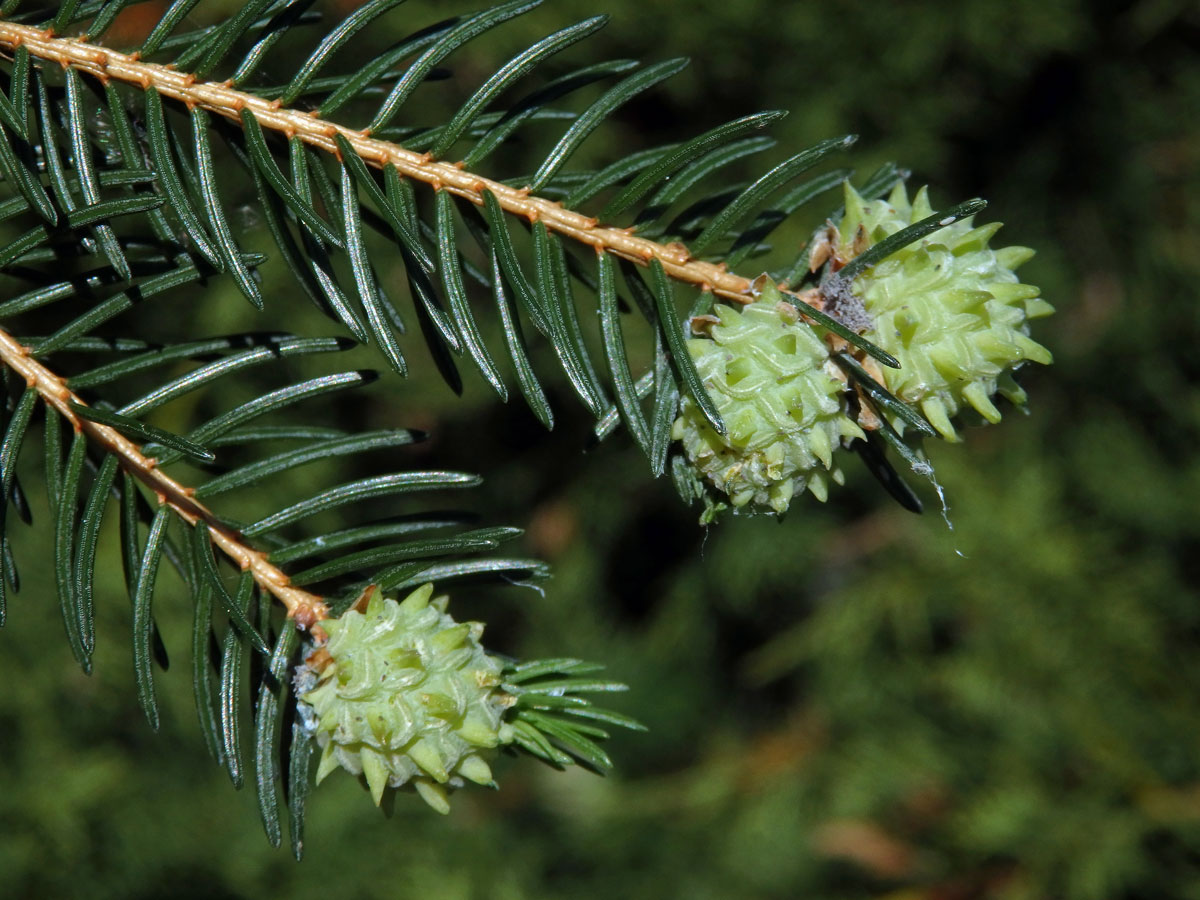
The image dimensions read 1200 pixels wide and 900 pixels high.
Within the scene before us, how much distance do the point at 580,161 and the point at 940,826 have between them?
1.17m

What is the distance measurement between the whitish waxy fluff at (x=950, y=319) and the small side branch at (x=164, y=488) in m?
0.34

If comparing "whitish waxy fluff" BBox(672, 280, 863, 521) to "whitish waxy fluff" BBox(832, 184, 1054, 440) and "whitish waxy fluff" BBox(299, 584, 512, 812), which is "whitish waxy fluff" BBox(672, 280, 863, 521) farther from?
"whitish waxy fluff" BBox(299, 584, 512, 812)

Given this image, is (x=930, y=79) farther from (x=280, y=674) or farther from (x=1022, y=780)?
(x=280, y=674)

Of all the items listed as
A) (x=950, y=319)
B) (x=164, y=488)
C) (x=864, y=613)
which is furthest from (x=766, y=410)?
(x=864, y=613)

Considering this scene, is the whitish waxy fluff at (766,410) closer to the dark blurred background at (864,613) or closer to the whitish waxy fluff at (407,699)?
the whitish waxy fluff at (407,699)

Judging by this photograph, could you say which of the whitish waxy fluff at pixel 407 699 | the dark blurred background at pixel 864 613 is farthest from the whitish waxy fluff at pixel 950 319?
the dark blurred background at pixel 864 613

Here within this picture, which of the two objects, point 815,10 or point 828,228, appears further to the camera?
point 815,10

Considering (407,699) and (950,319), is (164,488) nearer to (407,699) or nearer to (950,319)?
(407,699)

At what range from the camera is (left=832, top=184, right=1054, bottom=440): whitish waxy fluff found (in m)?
0.47

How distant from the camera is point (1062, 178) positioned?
146cm

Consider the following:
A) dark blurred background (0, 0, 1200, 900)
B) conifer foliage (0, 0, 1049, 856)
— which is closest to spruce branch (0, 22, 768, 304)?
conifer foliage (0, 0, 1049, 856)

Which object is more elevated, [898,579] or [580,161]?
[580,161]

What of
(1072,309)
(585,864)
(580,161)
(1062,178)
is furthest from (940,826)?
(580,161)

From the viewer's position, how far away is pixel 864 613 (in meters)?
1.49
